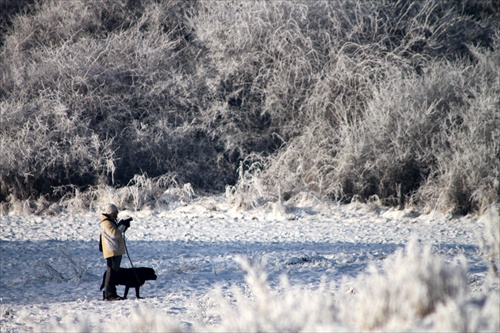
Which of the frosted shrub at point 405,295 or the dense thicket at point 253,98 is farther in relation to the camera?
the dense thicket at point 253,98

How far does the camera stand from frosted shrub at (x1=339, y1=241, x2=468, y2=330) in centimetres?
321

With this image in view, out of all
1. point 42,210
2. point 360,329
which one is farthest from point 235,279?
point 42,210

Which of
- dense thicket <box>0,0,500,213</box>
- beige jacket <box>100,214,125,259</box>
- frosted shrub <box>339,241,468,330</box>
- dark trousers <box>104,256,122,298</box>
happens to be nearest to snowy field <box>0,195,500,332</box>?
frosted shrub <box>339,241,468,330</box>

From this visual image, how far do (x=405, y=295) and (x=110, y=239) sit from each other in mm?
3597

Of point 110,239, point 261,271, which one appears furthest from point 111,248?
point 261,271

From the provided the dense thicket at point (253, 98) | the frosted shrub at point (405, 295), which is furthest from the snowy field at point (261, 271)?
the dense thicket at point (253, 98)

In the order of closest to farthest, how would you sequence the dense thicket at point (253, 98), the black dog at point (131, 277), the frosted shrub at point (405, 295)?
1. the frosted shrub at point (405, 295)
2. the black dog at point (131, 277)
3. the dense thicket at point (253, 98)

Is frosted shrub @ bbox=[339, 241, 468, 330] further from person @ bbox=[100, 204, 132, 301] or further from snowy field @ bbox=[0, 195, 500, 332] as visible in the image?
person @ bbox=[100, 204, 132, 301]

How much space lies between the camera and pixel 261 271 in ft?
12.2

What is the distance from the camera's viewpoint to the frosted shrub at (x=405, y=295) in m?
3.21

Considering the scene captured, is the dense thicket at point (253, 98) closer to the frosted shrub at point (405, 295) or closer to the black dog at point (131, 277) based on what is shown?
the black dog at point (131, 277)

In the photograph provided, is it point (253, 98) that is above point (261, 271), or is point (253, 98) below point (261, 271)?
above

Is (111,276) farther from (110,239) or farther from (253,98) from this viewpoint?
(253,98)

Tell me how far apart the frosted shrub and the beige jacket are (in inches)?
123
